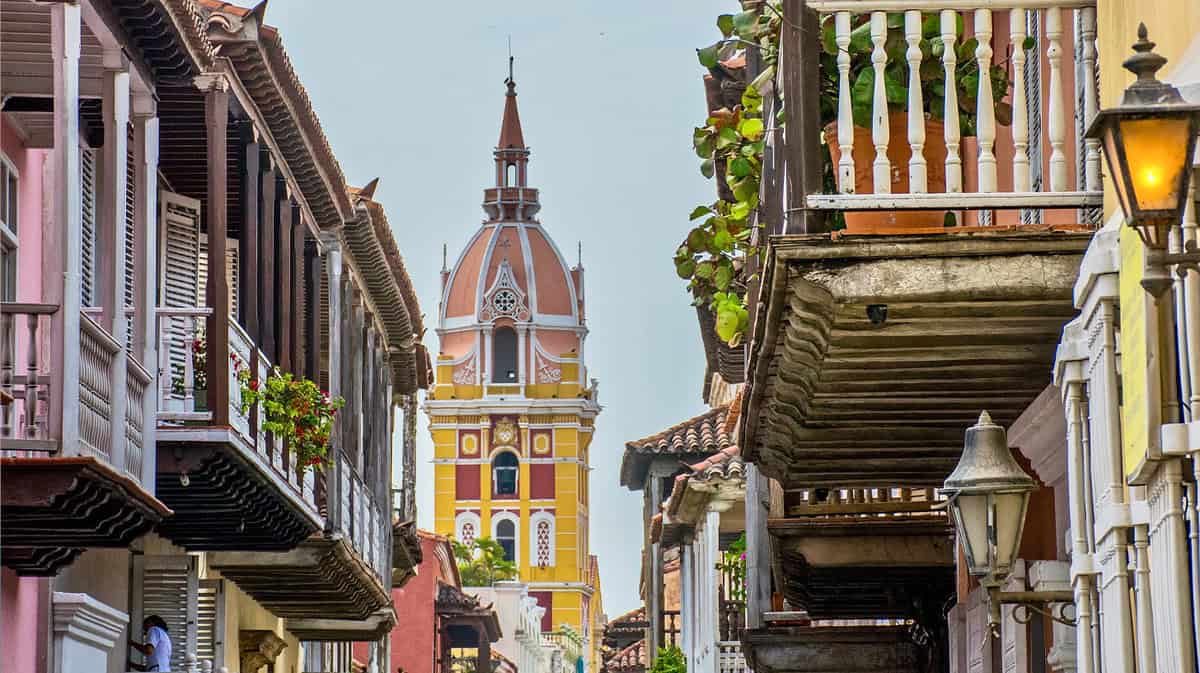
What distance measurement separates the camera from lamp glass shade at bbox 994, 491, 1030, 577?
348 inches

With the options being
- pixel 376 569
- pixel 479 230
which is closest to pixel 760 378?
pixel 376 569

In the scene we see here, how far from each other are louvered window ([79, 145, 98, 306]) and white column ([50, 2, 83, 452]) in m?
3.16

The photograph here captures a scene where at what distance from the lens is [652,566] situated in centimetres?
3947

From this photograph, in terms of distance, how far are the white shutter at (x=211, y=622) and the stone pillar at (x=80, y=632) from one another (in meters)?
4.84

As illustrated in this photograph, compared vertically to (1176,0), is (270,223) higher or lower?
higher

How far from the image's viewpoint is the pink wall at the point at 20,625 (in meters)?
12.7

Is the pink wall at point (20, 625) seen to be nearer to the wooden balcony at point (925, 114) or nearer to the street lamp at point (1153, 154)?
the wooden balcony at point (925, 114)

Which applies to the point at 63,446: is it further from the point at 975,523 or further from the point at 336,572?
the point at 336,572

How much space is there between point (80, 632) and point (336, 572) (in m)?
6.77

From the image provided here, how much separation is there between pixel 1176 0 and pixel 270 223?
11332mm

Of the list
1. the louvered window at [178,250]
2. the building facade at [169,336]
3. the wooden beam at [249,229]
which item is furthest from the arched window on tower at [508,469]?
the wooden beam at [249,229]

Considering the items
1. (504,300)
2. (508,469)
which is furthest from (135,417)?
(508,469)

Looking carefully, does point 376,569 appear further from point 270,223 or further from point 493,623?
point 493,623

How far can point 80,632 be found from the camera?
1405 centimetres
